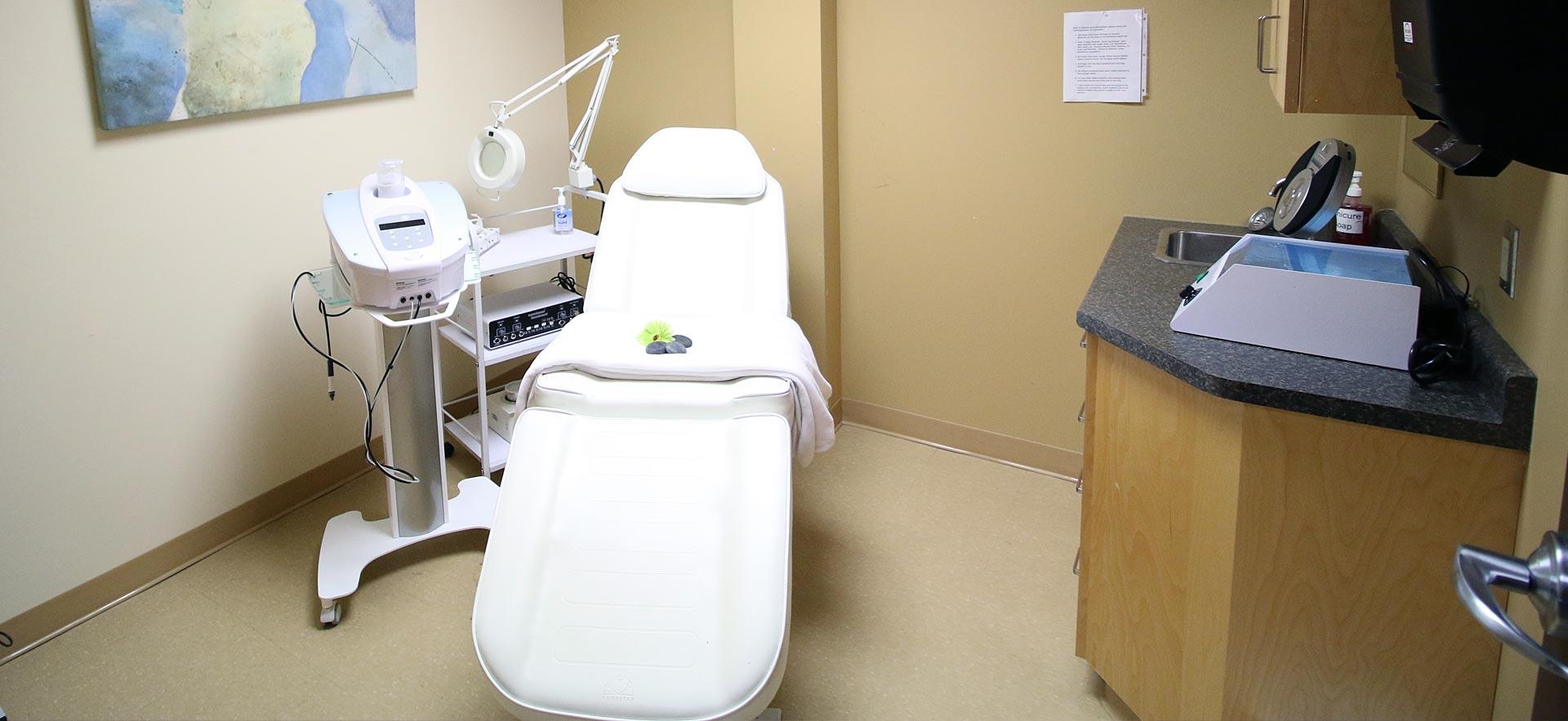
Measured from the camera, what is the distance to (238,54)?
269cm

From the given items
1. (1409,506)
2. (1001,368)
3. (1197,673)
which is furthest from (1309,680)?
(1001,368)

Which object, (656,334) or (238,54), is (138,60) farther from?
(656,334)

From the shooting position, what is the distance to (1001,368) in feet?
10.7

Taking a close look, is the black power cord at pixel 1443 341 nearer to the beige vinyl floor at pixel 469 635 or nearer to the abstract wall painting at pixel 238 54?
the beige vinyl floor at pixel 469 635

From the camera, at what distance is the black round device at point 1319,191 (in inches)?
83.5

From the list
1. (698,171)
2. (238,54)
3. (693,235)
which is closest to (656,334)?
(693,235)

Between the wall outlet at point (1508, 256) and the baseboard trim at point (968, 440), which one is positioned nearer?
the wall outlet at point (1508, 256)

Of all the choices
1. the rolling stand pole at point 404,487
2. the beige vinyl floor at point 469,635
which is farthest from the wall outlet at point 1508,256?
the rolling stand pole at point 404,487

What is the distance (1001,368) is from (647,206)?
1.24 meters

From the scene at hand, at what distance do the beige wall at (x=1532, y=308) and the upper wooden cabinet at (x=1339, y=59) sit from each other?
0.23 metres

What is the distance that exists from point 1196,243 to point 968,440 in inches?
41.9

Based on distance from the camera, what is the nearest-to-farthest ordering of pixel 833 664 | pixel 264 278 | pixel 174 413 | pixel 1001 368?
pixel 833 664, pixel 174 413, pixel 264 278, pixel 1001 368

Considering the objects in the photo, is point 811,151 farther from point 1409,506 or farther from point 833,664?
point 1409,506

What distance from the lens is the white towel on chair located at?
214cm
